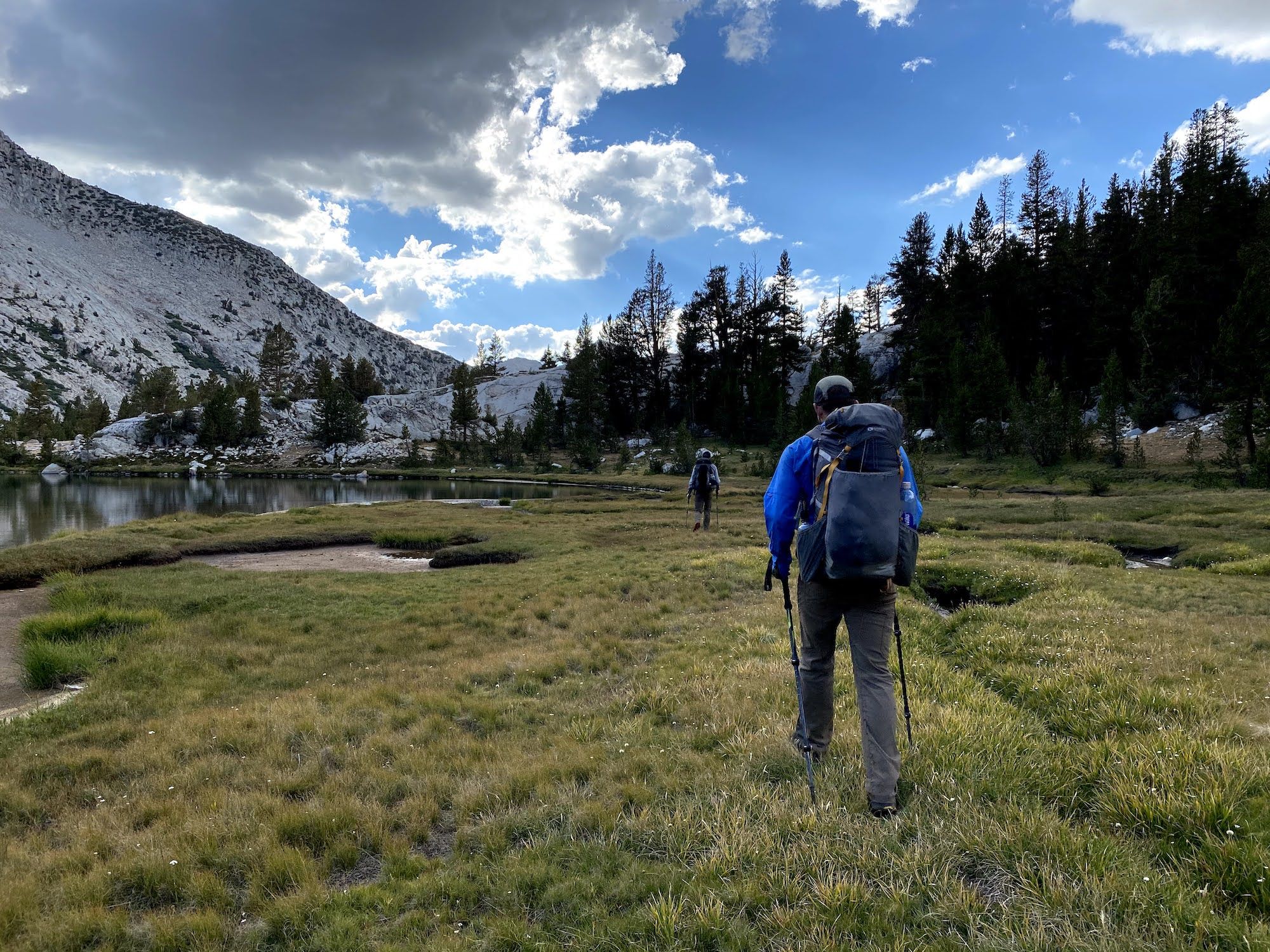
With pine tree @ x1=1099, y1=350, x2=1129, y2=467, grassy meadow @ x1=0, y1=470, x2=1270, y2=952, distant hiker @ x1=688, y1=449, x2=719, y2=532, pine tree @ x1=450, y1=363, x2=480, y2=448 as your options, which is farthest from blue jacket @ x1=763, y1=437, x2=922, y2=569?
pine tree @ x1=450, y1=363, x2=480, y2=448

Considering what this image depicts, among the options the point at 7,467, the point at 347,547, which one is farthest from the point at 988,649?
the point at 7,467

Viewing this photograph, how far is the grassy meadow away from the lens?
159 inches

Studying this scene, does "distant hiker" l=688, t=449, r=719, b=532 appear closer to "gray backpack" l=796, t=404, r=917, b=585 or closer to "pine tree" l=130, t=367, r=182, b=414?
"gray backpack" l=796, t=404, r=917, b=585

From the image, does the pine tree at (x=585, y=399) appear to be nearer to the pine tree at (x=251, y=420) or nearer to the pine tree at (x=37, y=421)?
the pine tree at (x=251, y=420)

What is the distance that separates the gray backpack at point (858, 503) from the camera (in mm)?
5055

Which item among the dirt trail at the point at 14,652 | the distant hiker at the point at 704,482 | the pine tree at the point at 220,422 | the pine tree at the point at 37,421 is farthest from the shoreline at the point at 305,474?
the dirt trail at the point at 14,652

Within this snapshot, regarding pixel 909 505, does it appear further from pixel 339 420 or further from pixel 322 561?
pixel 339 420

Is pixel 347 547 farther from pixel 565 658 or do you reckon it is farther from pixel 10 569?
pixel 565 658

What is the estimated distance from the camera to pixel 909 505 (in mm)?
5676

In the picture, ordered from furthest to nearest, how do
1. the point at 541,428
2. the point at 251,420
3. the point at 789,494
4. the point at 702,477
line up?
the point at 251,420, the point at 541,428, the point at 702,477, the point at 789,494

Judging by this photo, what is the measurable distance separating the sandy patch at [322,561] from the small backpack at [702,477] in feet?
38.6

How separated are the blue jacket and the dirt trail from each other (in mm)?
11385

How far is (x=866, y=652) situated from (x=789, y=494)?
160 cm

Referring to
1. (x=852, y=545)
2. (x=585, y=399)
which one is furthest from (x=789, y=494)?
(x=585, y=399)
